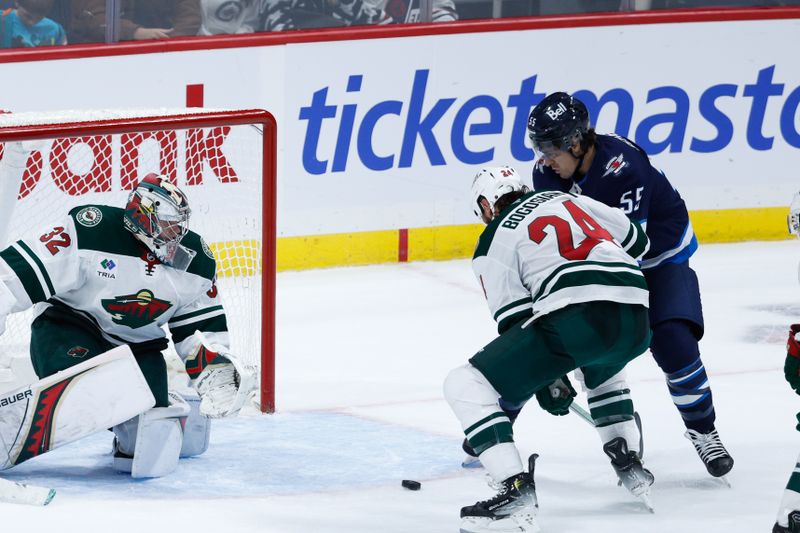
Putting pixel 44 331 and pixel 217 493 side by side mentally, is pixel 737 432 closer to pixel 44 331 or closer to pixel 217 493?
pixel 217 493

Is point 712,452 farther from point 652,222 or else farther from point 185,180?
point 185,180

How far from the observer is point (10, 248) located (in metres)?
4.16

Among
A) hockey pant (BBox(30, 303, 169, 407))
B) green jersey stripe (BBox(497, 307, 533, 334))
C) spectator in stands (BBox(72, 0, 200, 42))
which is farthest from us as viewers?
spectator in stands (BBox(72, 0, 200, 42))

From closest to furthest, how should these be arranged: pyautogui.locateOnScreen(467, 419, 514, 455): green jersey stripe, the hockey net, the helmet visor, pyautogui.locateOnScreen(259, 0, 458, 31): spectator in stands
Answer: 1. pyautogui.locateOnScreen(467, 419, 514, 455): green jersey stripe
2. the helmet visor
3. the hockey net
4. pyautogui.locateOnScreen(259, 0, 458, 31): spectator in stands

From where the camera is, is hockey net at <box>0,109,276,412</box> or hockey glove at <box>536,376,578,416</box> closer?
hockey glove at <box>536,376,578,416</box>

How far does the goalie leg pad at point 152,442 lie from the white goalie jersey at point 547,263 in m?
1.01

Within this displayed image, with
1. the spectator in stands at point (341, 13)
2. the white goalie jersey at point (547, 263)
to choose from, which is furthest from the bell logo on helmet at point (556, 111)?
the spectator in stands at point (341, 13)

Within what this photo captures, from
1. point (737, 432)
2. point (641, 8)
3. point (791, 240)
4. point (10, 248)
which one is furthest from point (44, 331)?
point (791, 240)

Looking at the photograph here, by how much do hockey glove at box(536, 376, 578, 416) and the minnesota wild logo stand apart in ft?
3.60

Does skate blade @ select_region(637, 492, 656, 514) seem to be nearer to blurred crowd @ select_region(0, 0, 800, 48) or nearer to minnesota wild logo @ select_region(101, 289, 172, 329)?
minnesota wild logo @ select_region(101, 289, 172, 329)

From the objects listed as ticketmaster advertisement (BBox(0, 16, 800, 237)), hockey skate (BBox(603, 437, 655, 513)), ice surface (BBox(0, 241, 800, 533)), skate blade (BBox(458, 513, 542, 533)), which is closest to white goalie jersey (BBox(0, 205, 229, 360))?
ice surface (BBox(0, 241, 800, 533))

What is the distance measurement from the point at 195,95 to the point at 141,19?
376 millimetres

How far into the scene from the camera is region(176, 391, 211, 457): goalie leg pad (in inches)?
176

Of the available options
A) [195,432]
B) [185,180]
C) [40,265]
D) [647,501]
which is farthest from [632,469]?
[185,180]
